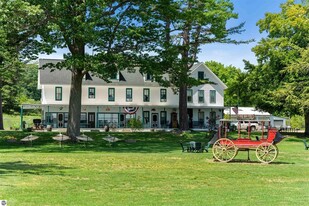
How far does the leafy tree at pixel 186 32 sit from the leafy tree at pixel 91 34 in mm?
1703

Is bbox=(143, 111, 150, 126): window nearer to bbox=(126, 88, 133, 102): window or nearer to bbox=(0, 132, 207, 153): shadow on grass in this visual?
bbox=(126, 88, 133, 102): window

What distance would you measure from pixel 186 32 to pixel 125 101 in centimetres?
1754

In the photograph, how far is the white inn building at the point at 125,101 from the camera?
5609cm

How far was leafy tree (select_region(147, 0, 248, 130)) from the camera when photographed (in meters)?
31.3

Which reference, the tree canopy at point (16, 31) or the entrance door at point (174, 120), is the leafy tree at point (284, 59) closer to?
the entrance door at point (174, 120)

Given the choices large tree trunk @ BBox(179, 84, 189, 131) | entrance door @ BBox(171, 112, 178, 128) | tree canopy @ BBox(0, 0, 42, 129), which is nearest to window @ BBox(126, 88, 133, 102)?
entrance door @ BBox(171, 112, 178, 128)

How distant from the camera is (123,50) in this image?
101 feet

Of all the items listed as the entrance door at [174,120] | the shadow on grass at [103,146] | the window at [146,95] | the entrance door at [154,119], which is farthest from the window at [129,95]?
the shadow on grass at [103,146]

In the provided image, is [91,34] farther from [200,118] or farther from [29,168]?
[200,118]

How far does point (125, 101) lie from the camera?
5866 cm

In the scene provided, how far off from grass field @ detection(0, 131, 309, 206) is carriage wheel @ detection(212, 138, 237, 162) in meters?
0.40

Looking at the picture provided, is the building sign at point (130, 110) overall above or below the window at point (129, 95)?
below

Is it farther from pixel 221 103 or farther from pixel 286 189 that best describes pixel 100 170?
pixel 221 103

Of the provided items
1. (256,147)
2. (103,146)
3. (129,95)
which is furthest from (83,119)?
(256,147)
